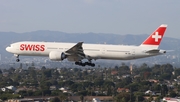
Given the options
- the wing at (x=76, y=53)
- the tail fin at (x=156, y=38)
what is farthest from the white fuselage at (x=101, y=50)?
the wing at (x=76, y=53)

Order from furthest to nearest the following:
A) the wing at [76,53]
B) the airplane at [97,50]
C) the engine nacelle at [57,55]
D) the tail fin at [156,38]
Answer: the tail fin at [156,38] < the airplane at [97,50] < the engine nacelle at [57,55] < the wing at [76,53]

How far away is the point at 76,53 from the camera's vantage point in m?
78.3

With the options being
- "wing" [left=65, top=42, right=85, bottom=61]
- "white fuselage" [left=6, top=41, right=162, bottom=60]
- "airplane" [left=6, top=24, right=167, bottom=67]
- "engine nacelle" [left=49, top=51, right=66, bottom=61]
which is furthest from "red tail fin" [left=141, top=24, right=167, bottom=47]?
"engine nacelle" [left=49, top=51, right=66, bottom=61]

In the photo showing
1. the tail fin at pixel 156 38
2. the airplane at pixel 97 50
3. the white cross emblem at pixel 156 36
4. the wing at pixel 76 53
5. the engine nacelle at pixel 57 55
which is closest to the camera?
the wing at pixel 76 53

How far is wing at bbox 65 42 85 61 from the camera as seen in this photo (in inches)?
3031

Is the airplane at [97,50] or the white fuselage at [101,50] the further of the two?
the white fuselage at [101,50]

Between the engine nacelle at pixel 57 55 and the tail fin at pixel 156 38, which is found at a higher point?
the tail fin at pixel 156 38

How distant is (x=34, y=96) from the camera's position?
121562 millimetres

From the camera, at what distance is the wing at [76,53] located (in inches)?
3031

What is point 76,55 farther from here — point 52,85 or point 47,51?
point 52,85

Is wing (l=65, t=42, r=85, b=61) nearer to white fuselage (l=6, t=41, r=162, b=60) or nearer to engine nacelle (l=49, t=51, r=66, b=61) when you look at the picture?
engine nacelle (l=49, t=51, r=66, b=61)

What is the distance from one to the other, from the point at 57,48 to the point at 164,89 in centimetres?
7041

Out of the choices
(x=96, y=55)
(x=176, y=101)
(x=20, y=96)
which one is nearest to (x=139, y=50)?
(x=96, y=55)

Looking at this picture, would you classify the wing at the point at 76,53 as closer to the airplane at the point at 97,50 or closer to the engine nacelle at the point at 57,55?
the airplane at the point at 97,50
